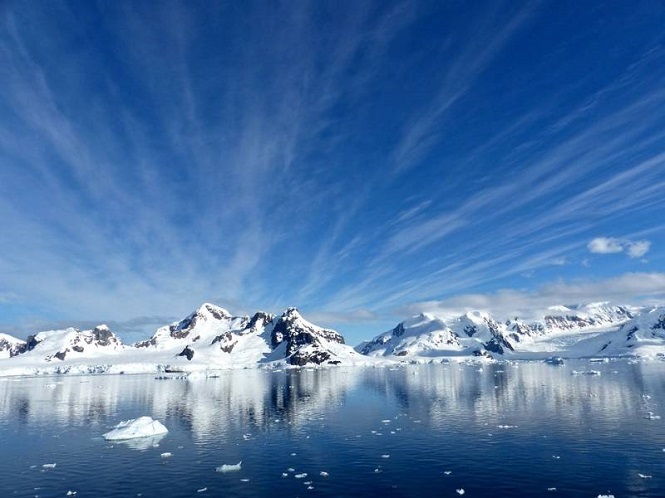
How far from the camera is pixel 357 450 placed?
62812 mm

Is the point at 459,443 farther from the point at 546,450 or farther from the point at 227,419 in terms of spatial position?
the point at 227,419

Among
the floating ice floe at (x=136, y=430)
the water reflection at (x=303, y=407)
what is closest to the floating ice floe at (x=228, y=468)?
the water reflection at (x=303, y=407)

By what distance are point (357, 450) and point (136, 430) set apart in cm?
3592

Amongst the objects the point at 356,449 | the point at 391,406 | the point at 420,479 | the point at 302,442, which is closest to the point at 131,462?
the point at 302,442

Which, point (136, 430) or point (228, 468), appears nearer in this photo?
point (228, 468)

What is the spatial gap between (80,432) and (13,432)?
12141 mm

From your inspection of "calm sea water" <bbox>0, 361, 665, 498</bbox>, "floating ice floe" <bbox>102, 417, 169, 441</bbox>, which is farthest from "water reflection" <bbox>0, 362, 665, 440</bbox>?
"floating ice floe" <bbox>102, 417, 169, 441</bbox>

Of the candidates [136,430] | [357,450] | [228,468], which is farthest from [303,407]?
[228,468]

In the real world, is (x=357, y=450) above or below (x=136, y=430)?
below

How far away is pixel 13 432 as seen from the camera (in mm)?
80625

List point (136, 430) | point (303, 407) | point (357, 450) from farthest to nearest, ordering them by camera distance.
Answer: point (303, 407) → point (136, 430) → point (357, 450)

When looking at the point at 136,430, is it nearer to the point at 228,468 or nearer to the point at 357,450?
the point at 228,468

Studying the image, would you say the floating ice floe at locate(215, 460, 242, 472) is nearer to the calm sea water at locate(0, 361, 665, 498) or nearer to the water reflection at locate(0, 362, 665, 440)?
the calm sea water at locate(0, 361, 665, 498)

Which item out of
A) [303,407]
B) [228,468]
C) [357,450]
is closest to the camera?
[228,468]
